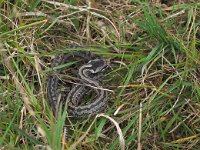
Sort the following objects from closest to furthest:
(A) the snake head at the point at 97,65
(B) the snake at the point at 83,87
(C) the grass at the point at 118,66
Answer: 1. (C) the grass at the point at 118,66
2. (B) the snake at the point at 83,87
3. (A) the snake head at the point at 97,65

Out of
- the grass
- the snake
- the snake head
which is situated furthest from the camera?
the snake head

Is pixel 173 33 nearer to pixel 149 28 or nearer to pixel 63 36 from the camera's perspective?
pixel 149 28

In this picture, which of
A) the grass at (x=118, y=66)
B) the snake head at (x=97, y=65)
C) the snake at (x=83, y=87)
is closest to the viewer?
the grass at (x=118, y=66)

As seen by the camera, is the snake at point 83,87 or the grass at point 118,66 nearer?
the grass at point 118,66

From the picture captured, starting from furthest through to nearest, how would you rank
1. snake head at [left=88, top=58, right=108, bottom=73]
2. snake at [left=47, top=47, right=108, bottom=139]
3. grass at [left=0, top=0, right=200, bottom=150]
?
snake head at [left=88, top=58, right=108, bottom=73] → snake at [left=47, top=47, right=108, bottom=139] → grass at [left=0, top=0, right=200, bottom=150]
